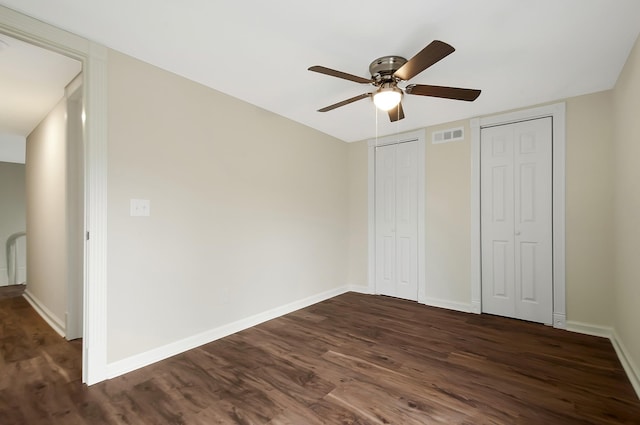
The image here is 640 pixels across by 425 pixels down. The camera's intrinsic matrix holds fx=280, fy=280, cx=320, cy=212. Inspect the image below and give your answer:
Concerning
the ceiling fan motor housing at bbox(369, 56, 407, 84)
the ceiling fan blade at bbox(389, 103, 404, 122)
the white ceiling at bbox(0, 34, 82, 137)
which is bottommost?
the ceiling fan blade at bbox(389, 103, 404, 122)

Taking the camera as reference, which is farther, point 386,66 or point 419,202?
point 419,202

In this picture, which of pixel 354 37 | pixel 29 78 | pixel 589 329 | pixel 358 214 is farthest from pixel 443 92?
pixel 29 78

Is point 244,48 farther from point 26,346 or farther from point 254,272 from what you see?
point 26,346

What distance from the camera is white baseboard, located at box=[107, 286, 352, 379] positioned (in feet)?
6.95

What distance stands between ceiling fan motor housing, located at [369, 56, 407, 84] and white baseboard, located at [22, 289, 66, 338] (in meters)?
3.85

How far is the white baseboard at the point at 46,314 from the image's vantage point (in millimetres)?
2901

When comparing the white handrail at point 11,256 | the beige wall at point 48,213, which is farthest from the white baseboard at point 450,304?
the white handrail at point 11,256

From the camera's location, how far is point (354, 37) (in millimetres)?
1951

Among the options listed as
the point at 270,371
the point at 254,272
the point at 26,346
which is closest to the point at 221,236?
the point at 254,272

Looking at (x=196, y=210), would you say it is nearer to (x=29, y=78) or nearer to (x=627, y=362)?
(x=29, y=78)

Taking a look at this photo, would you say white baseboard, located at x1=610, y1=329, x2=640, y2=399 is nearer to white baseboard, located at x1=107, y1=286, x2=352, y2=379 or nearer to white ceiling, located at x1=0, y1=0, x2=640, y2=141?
white ceiling, located at x1=0, y1=0, x2=640, y2=141

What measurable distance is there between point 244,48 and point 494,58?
1934mm

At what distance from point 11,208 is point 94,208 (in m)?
5.40

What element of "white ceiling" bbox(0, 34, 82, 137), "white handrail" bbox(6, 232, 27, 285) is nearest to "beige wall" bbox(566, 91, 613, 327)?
"white ceiling" bbox(0, 34, 82, 137)
